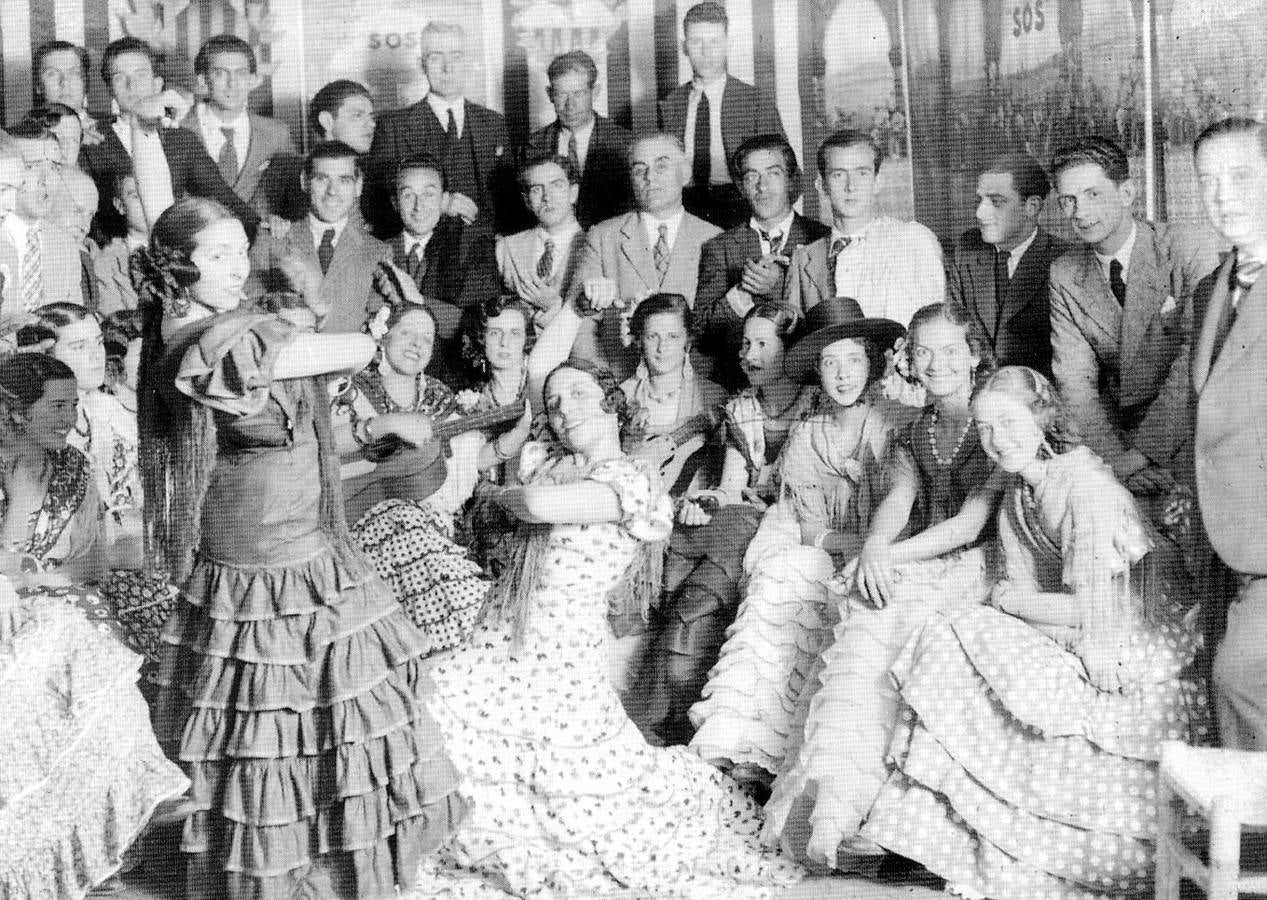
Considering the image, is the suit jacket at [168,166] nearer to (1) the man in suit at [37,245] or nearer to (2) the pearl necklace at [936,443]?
(1) the man in suit at [37,245]

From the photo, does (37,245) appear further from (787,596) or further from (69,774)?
(787,596)

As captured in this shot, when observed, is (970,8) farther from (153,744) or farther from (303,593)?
(153,744)

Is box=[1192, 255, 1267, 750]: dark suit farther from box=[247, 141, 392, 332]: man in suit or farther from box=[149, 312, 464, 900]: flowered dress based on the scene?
box=[247, 141, 392, 332]: man in suit

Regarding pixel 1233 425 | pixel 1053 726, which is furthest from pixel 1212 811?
pixel 1233 425

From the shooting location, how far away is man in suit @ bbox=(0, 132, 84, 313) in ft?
14.6

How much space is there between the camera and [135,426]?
4.43 m

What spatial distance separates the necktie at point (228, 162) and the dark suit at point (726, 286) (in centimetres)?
137

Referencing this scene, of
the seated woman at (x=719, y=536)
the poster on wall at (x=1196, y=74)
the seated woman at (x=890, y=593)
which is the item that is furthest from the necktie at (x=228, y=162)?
the poster on wall at (x=1196, y=74)

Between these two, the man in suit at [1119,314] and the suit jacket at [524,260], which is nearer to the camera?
the man in suit at [1119,314]

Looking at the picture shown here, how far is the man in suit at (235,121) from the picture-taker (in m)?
4.49

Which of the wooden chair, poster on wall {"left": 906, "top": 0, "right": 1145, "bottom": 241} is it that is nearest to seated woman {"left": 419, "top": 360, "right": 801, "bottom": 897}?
the wooden chair

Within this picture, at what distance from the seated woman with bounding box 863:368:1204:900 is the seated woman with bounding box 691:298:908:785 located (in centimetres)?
36

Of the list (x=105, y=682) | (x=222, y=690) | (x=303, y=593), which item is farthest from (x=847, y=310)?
(x=105, y=682)

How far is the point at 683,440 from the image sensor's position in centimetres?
450
